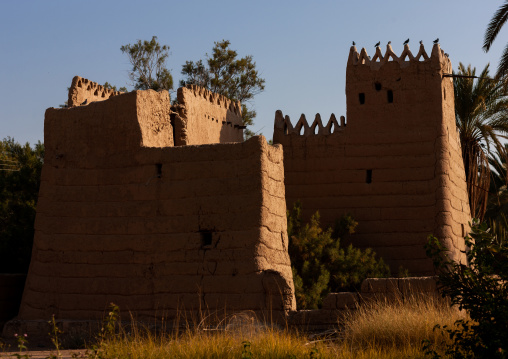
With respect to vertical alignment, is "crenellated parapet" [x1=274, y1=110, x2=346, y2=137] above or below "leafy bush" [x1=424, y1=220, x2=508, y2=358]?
above

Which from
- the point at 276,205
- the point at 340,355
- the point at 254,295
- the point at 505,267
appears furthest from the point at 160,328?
the point at 505,267

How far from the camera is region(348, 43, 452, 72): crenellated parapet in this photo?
1559 cm

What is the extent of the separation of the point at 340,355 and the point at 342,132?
25.0 ft

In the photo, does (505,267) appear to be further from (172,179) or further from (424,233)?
(424,233)

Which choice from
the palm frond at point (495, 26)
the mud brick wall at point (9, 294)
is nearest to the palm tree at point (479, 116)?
the palm frond at point (495, 26)

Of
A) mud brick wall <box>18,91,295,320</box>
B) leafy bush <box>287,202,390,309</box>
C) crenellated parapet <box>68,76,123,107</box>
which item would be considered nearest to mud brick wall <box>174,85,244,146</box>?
mud brick wall <box>18,91,295,320</box>

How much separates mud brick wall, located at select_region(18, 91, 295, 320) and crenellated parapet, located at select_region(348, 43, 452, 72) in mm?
4614

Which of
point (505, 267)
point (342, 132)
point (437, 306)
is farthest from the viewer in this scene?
point (342, 132)

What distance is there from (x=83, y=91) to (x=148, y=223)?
4.24 metres

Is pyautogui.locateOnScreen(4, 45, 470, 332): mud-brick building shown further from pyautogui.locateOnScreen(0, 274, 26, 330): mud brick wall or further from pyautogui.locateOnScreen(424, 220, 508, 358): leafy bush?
pyautogui.locateOnScreen(424, 220, 508, 358): leafy bush

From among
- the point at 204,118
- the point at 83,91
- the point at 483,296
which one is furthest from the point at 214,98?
the point at 483,296

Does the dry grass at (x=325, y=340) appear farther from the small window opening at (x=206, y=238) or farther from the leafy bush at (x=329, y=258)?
the leafy bush at (x=329, y=258)

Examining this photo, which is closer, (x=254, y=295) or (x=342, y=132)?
(x=254, y=295)

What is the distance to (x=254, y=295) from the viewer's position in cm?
1123
